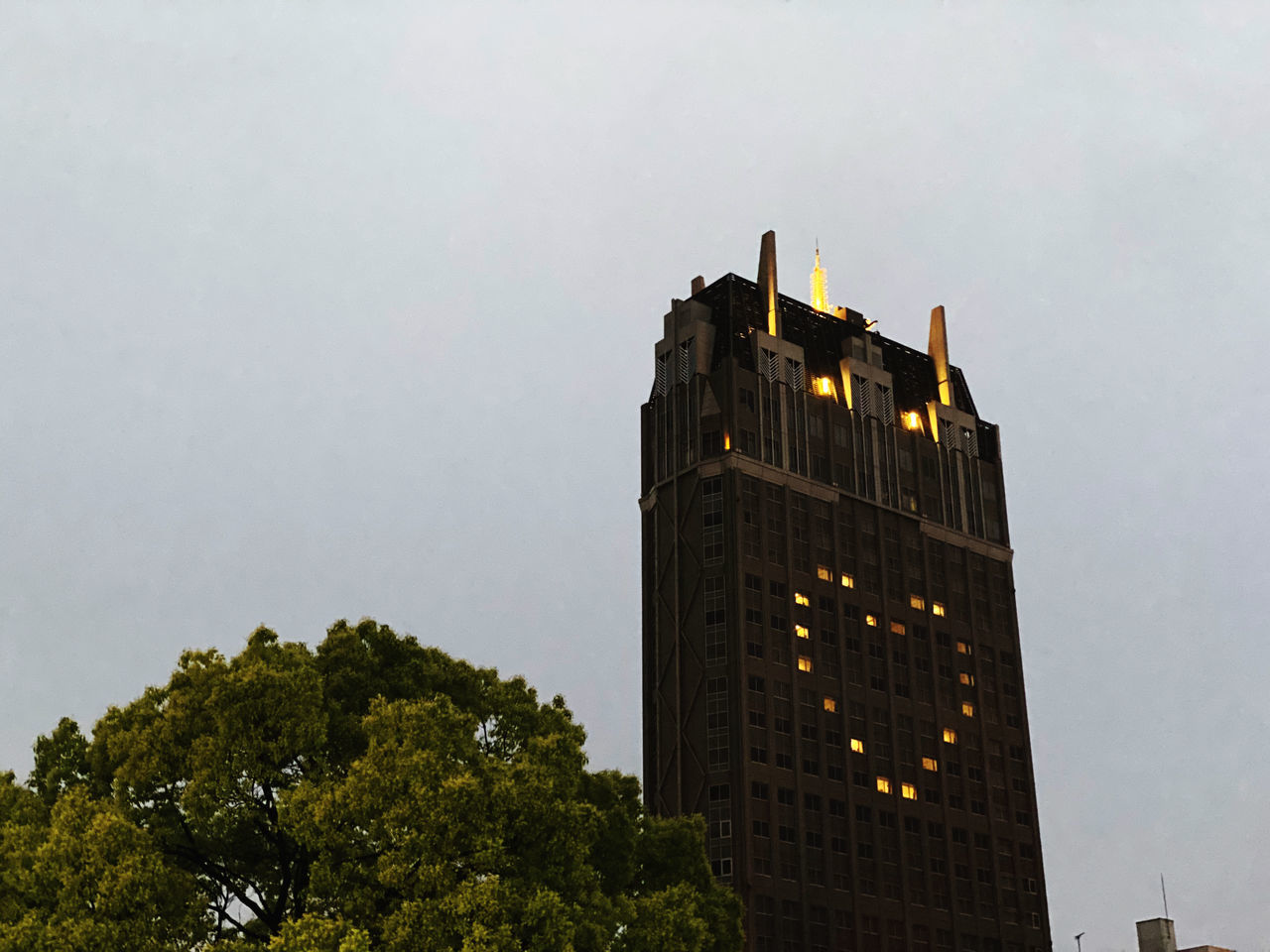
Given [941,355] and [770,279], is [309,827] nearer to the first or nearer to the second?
[770,279]

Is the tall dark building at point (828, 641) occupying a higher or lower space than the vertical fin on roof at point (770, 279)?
lower

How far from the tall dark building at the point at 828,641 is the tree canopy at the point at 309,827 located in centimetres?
7583

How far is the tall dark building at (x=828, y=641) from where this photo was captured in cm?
12094

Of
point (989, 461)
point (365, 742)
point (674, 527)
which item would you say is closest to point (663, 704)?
point (674, 527)

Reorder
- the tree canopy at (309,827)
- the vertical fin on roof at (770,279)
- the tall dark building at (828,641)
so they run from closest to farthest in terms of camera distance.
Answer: the tree canopy at (309,827) → the tall dark building at (828,641) → the vertical fin on roof at (770,279)

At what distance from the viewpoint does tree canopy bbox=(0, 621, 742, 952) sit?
37.7m

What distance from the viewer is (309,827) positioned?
39031mm

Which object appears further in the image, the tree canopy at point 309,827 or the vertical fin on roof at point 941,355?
the vertical fin on roof at point 941,355

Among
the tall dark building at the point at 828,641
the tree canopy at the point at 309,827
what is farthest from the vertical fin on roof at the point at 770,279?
the tree canopy at the point at 309,827

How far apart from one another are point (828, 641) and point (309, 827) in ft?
314

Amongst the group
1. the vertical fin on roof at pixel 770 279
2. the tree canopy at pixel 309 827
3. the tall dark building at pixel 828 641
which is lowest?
the tree canopy at pixel 309 827

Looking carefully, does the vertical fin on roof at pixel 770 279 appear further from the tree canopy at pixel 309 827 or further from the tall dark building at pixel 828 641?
the tree canopy at pixel 309 827

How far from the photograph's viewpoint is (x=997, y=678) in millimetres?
143125

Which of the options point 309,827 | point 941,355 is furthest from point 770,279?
point 309,827
